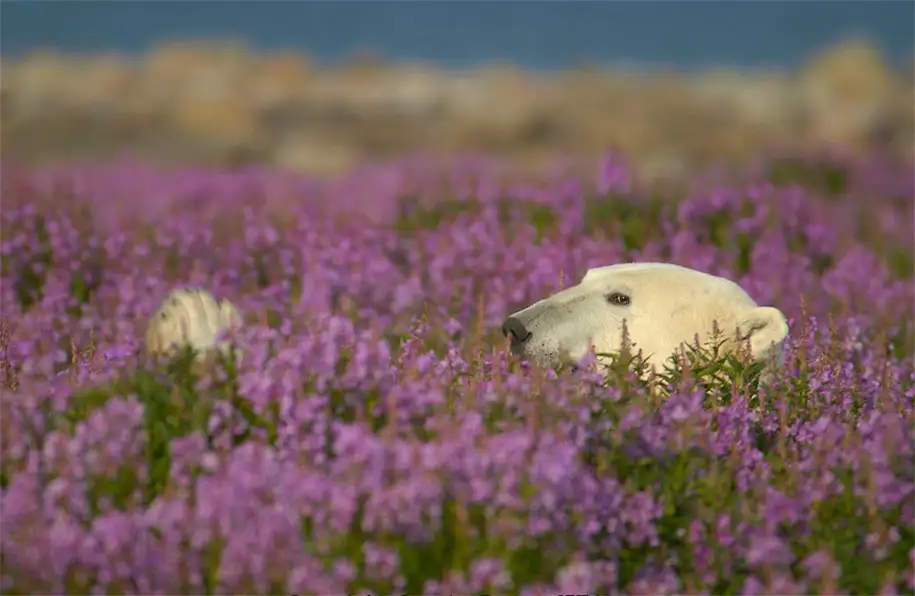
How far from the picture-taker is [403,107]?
112 ft

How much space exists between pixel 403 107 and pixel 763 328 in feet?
96.6

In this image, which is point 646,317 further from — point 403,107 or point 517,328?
point 403,107

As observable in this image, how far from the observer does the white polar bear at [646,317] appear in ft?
17.1

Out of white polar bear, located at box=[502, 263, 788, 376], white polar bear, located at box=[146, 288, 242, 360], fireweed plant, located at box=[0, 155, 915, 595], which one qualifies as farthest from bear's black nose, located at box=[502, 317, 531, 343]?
white polar bear, located at box=[146, 288, 242, 360]

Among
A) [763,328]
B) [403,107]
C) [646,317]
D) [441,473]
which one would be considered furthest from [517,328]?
[403,107]

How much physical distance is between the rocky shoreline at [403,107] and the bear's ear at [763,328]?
64.8 ft

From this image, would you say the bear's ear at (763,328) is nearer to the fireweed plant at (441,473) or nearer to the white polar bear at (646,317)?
the white polar bear at (646,317)

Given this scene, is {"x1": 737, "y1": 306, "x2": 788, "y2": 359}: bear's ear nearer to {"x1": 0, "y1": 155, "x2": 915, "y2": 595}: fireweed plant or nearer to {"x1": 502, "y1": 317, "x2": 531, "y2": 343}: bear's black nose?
{"x1": 0, "y1": 155, "x2": 915, "y2": 595}: fireweed plant

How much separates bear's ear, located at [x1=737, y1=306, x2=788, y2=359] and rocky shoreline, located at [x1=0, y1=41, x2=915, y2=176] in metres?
19.7

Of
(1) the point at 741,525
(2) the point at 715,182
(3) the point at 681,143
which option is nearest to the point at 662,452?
(1) the point at 741,525

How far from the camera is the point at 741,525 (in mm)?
3539

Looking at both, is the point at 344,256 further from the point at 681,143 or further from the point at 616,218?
the point at 681,143

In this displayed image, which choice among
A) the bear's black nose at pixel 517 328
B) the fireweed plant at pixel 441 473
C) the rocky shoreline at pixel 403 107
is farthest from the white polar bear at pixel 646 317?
the rocky shoreline at pixel 403 107

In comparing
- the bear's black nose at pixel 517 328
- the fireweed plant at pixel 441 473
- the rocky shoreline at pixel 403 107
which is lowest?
the fireweed plant at pixel 441 473
